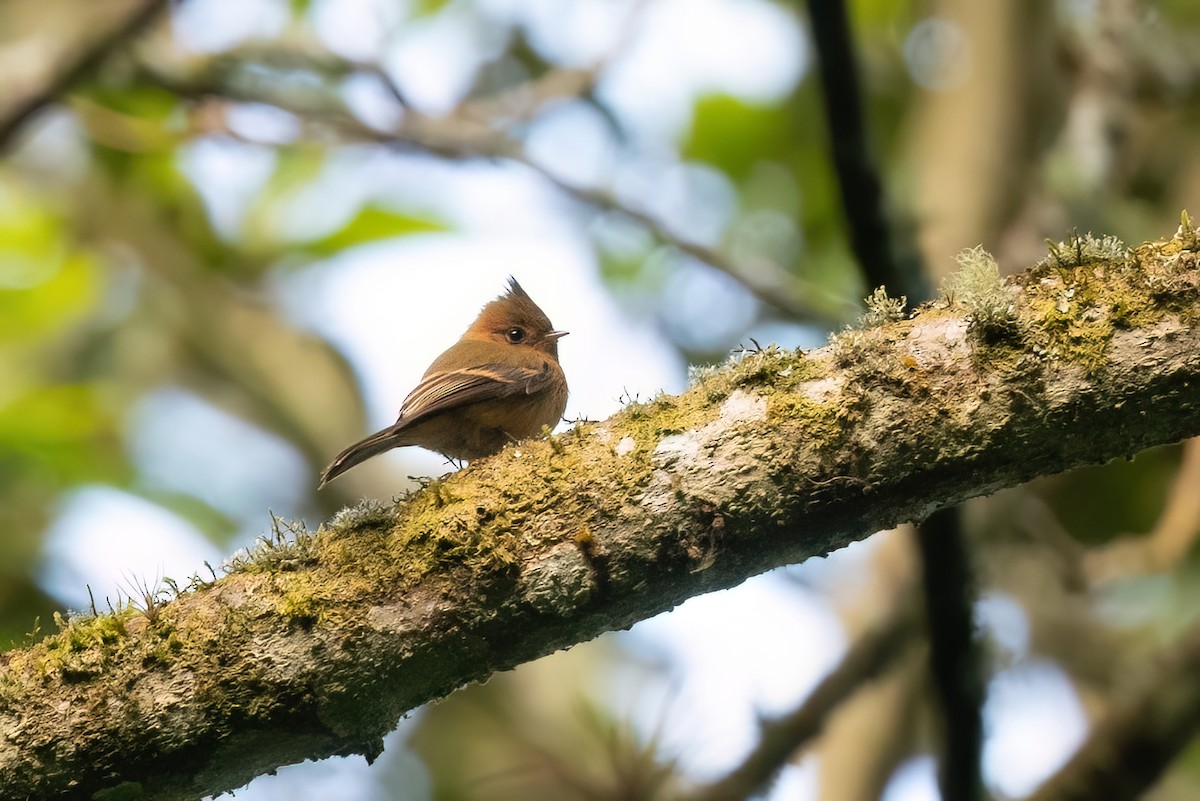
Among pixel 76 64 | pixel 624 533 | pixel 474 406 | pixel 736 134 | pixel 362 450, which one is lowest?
pixel 624 533

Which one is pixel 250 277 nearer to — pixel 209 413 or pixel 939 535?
pixel 209 413

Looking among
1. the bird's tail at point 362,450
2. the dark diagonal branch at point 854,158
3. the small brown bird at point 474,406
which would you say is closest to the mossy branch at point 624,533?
the dark diagonal branch at point 854,158

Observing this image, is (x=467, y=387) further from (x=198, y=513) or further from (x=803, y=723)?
(x=198, y=513)

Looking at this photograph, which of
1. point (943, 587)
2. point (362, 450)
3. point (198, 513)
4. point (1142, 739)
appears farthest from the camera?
point (198, 513)

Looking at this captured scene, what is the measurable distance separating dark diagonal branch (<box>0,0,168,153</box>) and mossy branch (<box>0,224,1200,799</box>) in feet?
11.9

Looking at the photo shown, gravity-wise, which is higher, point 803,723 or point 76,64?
point 76,64

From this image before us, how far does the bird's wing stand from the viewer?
190 inches

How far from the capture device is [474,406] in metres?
5.03

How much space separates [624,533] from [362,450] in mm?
2192

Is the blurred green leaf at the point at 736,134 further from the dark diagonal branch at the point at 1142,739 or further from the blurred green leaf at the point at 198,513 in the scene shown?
the dark diagonal branch at the point at 1142,739

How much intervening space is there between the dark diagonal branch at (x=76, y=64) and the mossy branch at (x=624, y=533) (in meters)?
3.61

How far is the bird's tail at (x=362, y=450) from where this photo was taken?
4.52 metres

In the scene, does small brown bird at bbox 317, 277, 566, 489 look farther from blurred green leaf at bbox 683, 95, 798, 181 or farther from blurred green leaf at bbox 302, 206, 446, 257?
blurred green leaf at bbox 683, 95, 798, 181

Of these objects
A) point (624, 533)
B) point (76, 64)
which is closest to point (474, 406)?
point (624, 533)
